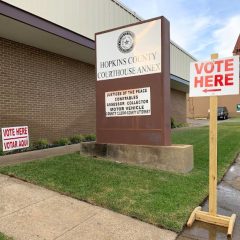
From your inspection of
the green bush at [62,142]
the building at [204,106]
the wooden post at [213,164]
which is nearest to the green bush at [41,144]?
the green bush at [62,142]

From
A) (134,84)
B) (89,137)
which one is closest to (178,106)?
(89,137)

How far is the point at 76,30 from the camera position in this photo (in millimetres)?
11461

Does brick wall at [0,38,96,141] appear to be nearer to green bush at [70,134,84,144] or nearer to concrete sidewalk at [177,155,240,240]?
green bush at [70,134,84,144]

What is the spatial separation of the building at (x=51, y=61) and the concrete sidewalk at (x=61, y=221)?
5.37 meters

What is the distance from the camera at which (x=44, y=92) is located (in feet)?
39.9

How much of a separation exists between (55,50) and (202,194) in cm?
846

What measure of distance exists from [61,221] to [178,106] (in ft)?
81.9

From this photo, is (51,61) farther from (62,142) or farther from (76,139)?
(76,139)

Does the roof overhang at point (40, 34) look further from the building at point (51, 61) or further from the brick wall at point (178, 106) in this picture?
the brick wall at point (178, 106)

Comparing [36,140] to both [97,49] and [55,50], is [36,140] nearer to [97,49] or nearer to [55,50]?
[55,50]

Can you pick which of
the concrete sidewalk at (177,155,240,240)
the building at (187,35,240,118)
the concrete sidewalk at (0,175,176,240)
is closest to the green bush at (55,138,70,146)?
the concrete sidewalk at (177,155,240,240)

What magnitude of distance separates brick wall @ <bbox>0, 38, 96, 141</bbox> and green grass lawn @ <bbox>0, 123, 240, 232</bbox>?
11.4 feet

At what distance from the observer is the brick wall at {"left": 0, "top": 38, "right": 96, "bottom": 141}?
10.6 metres

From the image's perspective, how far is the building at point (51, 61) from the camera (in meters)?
9.87
